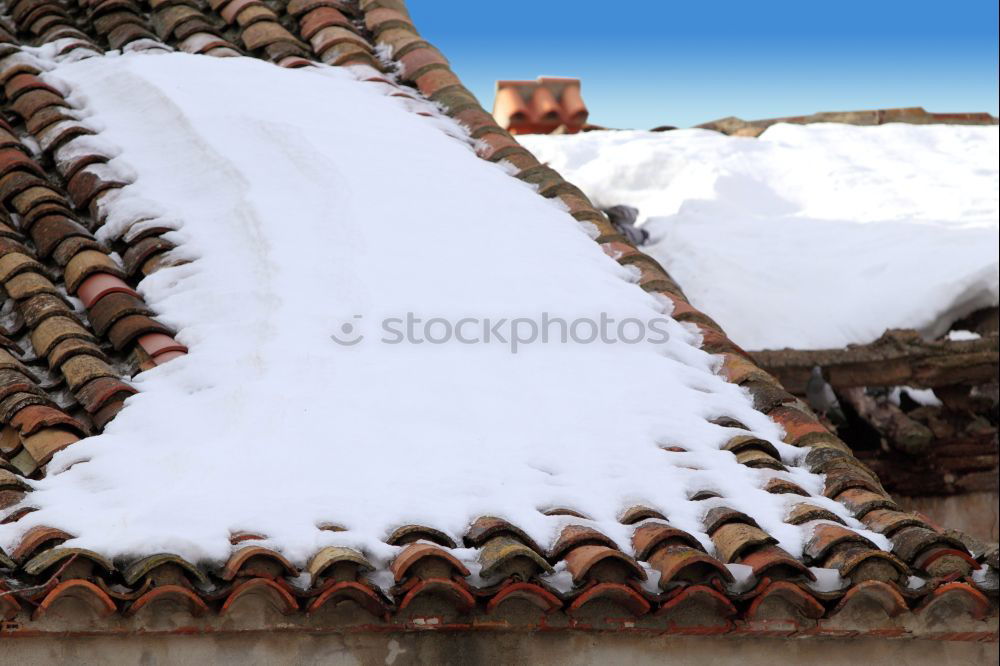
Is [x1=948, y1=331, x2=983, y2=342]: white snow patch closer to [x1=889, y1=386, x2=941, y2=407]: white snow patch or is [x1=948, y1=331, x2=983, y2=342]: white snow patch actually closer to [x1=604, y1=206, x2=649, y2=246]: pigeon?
[x1=889, y1=386, x2=941, y2=407]: white snow patch

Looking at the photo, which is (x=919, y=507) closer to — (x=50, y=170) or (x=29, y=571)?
(x=50, y=170)

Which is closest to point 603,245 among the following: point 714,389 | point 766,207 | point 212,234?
point 714,389

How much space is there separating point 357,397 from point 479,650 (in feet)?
3.57

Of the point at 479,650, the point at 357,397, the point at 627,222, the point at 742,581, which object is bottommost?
the point at 479,650

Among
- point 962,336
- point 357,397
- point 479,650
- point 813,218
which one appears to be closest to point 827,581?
point 479,650

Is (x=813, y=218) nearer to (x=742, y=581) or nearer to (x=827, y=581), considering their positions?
(x=827, y=581)

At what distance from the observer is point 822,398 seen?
29.6ft

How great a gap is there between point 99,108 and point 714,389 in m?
3.50

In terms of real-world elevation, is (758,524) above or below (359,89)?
below

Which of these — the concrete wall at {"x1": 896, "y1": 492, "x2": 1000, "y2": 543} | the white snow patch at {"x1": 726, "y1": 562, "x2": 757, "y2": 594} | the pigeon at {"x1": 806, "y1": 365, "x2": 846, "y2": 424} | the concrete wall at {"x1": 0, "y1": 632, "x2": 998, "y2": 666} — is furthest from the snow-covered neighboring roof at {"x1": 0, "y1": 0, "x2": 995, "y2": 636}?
the concrete wall at {"x1": 896, "y1": 492, "x2": 1000, "y2": 543}

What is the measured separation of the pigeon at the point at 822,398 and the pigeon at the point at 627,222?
1783mm

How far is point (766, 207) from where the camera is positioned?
1157 centimetres

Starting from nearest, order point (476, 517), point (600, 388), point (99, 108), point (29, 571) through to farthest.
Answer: point (29, 571) < point (476, 517) < point (600, 388) < point (99, 108)

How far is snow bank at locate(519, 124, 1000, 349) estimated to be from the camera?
9.41 meters
